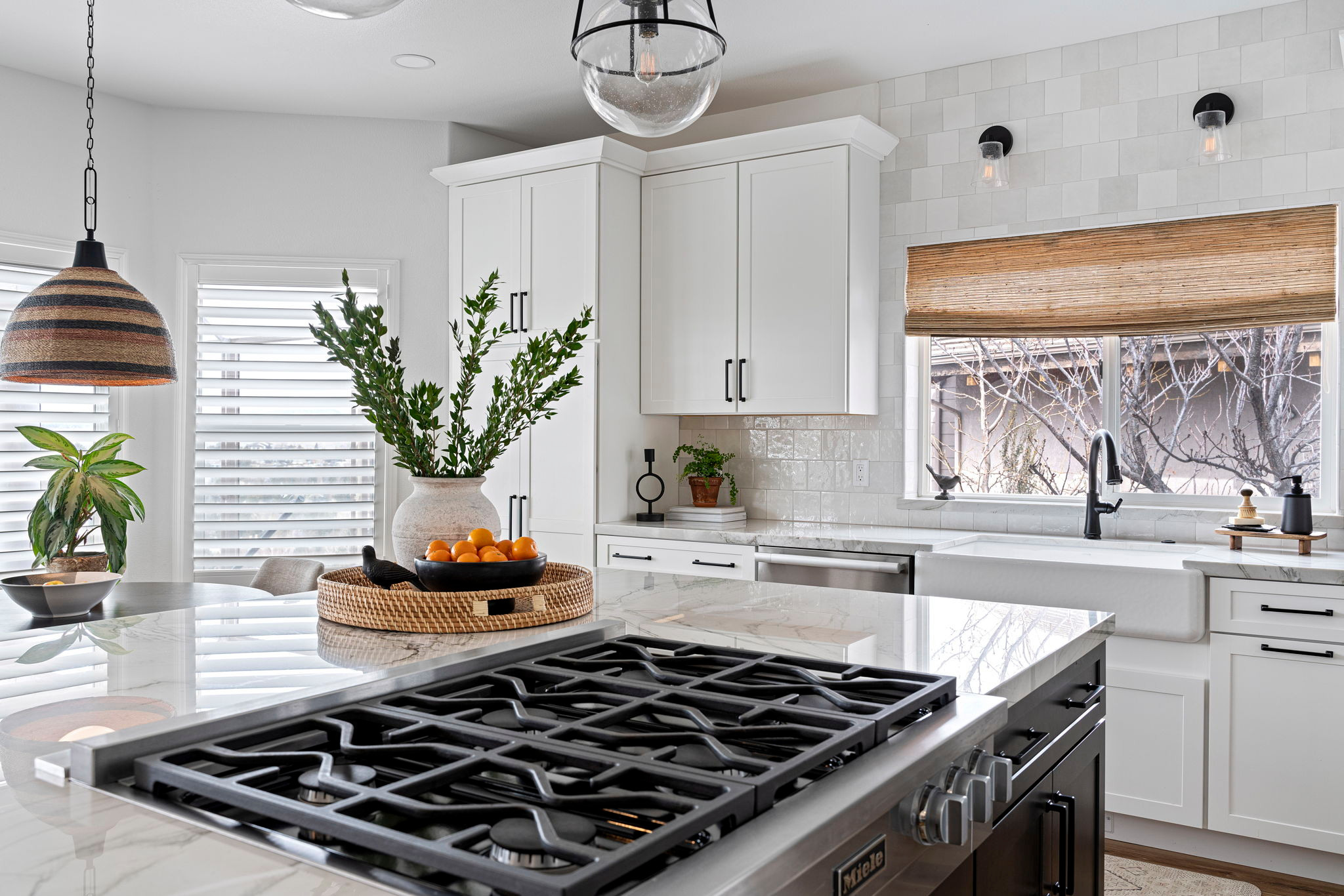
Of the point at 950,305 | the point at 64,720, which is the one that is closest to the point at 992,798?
the point at 64,720

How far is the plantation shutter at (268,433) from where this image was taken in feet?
14.8

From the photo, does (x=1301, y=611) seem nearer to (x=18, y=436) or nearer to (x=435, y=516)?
(x=435, y=516)

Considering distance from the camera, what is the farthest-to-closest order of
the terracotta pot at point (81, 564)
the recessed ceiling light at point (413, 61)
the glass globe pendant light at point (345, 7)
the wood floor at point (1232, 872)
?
the recessed ceiling light at point (413, 61) → the terracotta pot at point (81, 564) → the wood floor at point (1232, 872) → the glass globe pendant light at point (345, 7)

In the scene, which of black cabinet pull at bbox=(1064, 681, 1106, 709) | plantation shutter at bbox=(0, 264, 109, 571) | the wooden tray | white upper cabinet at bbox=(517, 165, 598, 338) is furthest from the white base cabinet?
plantation shutter at bbox=(0, 264, 109, 571)

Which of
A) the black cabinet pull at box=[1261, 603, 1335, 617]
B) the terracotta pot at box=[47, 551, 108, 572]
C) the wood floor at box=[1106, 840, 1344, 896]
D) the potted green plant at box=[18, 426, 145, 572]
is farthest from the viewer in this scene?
the potted green plant at box=[18, 426, 145, 572]

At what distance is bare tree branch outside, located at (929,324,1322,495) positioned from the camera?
3.42 meters

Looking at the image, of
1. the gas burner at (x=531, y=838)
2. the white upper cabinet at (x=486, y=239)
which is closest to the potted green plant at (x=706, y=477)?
the white upper cabinet at (x=486, y=239)

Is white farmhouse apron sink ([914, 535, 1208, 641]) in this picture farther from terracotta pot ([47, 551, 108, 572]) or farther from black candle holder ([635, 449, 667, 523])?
terracotta pot ([47, 551, 108, 572])

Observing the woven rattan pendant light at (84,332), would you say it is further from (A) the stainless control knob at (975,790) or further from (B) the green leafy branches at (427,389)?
(A) the stainless control knob at (975,790)

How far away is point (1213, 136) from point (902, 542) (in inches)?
69.2

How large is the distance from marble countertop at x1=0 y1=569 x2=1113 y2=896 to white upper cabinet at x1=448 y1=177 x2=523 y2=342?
2.36 meters

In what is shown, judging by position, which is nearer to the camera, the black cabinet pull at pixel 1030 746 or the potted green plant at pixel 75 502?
the black cabinet pull at pixel 1030 746

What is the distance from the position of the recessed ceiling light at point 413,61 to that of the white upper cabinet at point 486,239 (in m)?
0.62

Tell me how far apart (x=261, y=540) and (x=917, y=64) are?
3.54 m
